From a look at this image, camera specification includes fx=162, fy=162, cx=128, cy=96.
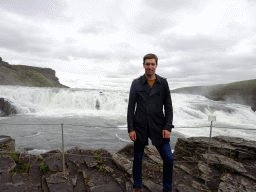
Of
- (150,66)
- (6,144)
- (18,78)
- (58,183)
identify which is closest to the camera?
(150,66)

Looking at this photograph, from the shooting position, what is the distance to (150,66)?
255cm

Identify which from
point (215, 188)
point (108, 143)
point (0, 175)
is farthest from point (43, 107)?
point (215, 188)

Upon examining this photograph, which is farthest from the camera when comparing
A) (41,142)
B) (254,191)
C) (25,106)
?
(25,106)

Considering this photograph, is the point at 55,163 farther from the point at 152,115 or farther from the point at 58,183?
the point at 152,115

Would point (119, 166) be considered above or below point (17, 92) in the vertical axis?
below

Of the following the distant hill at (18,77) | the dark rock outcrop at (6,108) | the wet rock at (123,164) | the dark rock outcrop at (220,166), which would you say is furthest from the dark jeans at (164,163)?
the distant hill at (18,77)

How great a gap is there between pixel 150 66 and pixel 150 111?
716 millimetres

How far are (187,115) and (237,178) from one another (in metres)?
16.8

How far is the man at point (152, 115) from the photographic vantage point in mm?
2596

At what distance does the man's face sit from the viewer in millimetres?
2535

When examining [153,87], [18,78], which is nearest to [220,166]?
[153,87]

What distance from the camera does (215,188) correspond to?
324 centimetres

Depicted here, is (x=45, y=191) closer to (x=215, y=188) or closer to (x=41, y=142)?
(x=215, y=188)

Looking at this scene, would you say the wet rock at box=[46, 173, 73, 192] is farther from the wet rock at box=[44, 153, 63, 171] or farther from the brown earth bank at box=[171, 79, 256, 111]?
the brown earth bank at box=[171, 79, 256, 111]
